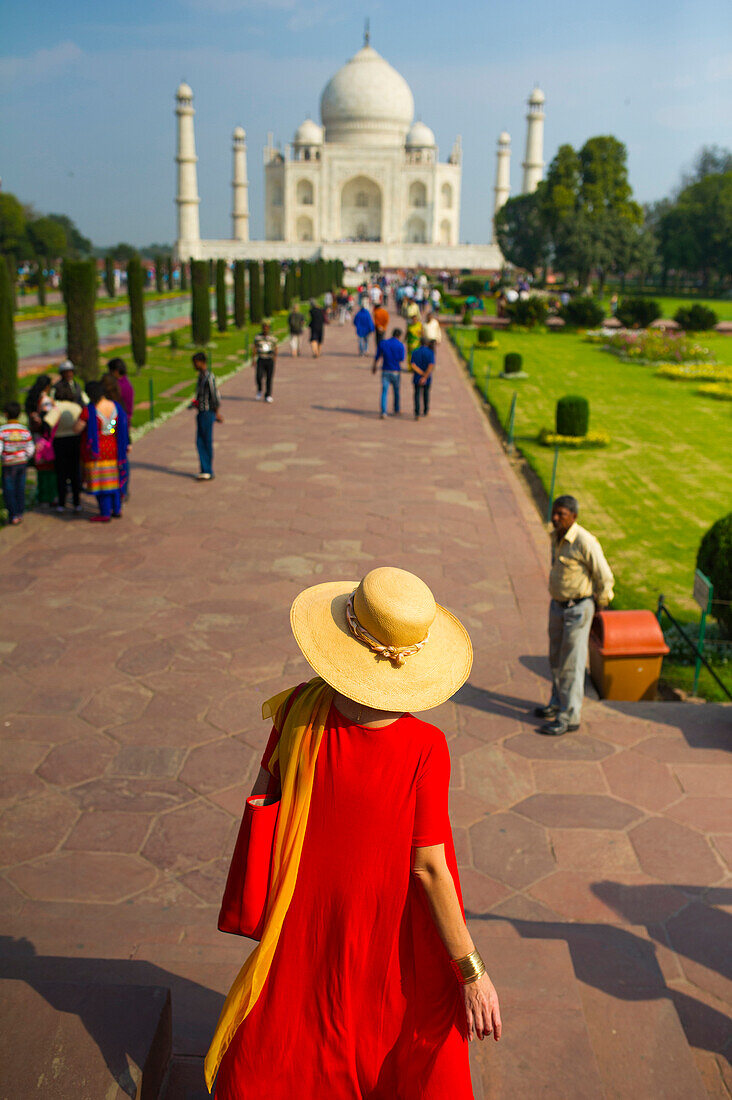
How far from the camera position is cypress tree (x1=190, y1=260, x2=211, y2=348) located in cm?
1920

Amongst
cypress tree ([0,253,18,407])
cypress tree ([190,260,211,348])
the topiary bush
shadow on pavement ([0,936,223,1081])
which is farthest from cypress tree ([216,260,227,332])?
shadow on pavement ([0,936,223,1081])

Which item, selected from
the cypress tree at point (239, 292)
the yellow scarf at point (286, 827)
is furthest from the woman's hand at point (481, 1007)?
the cypress tree at point (239, 292)

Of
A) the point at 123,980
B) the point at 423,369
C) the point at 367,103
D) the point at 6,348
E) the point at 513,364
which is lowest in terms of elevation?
the point at 123,980

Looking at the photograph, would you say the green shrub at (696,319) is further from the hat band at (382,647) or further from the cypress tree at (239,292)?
the hat band at (382,647)

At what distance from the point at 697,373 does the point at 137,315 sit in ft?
34.5

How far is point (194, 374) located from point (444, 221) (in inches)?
2294

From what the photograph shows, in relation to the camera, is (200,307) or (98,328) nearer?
(200,307)

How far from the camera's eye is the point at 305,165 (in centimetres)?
6575

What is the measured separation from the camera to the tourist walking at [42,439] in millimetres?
7184

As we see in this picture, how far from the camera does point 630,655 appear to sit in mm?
4574

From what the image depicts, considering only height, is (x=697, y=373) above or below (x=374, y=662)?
below

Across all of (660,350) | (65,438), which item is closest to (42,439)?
(65,438)

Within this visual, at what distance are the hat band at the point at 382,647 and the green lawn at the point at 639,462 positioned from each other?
4.92 meters

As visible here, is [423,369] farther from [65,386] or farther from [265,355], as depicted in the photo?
[65,386]
